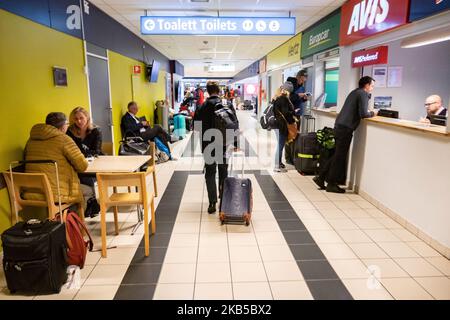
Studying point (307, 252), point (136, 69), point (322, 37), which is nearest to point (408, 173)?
point (307, 252)

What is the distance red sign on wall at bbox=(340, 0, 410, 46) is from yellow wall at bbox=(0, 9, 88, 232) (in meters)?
3.94

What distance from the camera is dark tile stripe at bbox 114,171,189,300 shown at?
259 centimetres

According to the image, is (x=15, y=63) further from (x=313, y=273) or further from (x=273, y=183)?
(x=273, y=183)

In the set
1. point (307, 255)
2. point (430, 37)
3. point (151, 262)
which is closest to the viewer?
point (151, 262)

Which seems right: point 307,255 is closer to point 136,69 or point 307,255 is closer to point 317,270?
point 317,270

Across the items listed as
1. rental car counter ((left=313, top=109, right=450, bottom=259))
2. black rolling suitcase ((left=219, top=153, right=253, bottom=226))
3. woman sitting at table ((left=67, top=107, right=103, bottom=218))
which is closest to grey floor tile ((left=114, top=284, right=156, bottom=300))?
black rolling suitcase ((left=219, top=153, right=253, bottom=226))

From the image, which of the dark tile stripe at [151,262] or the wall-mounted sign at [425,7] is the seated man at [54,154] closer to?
the dark tile stripe at [151,262]

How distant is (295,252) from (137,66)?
6.39 m

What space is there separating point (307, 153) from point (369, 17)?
91.4 inches

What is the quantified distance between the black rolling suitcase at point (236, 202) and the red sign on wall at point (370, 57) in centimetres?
231

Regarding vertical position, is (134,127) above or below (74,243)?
above

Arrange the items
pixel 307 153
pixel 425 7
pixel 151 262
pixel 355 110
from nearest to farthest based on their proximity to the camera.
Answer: pixel 151 262 < pixel 425 7 < pixel 355 110 < pixel 307 153

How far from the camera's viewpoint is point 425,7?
10.8 ft

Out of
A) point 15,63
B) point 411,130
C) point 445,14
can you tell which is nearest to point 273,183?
point 411,130
